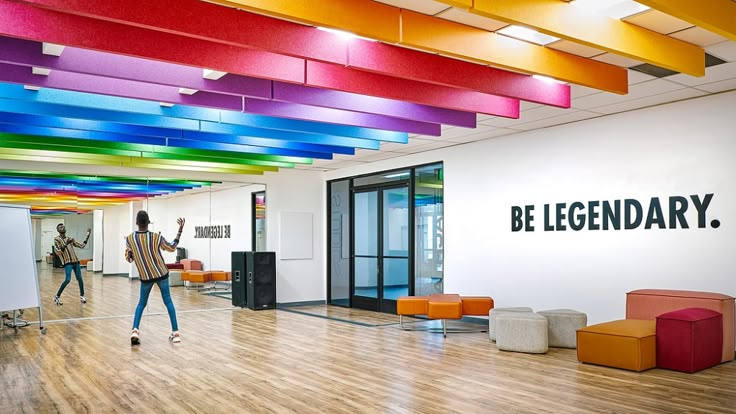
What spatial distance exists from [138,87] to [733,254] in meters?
6.07

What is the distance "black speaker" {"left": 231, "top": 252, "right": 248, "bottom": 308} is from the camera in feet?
37.6

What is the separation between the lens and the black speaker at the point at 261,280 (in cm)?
1116

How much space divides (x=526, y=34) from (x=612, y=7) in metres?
0.65

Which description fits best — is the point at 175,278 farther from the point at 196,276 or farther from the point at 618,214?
the point at 618,214

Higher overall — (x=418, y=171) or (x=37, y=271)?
(x=418, y=171)

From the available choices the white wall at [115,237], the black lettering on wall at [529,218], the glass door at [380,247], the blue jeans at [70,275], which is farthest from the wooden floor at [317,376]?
the glass door at [380,247]

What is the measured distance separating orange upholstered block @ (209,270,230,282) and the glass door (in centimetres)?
246

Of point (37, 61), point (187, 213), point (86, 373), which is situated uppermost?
point (37, 61)

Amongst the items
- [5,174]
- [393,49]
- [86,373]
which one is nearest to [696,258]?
[393,49]

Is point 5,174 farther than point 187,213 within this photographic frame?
No

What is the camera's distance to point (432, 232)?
10.0 m

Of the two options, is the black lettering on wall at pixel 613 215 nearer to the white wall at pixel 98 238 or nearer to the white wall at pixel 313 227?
the white wall at pixel 313 227

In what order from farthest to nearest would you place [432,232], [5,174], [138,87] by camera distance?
[432,232]
[5,174]
[138,87]

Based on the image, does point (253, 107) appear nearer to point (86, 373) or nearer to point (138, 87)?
point (138, 87)
